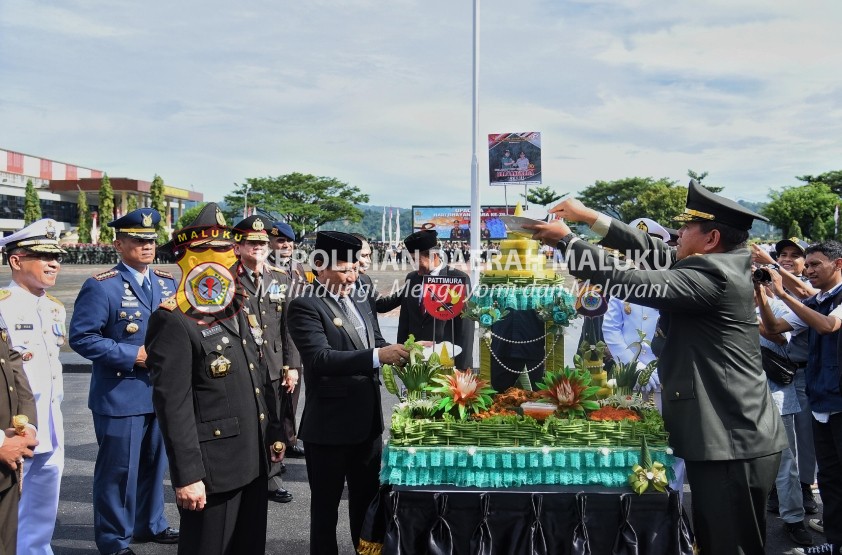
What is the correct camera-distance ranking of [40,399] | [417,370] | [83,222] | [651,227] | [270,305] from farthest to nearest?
[83,222] < [651,227] < [270,305] < [40,399] < [417,370]

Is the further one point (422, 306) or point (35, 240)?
point (422, 306)

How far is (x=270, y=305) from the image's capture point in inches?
220

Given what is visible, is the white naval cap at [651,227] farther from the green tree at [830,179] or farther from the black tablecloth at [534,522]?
the green tree at [830,179]

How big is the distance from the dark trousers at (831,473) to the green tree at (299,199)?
2436 inches

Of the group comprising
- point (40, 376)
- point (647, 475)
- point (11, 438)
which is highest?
point (40, 376)

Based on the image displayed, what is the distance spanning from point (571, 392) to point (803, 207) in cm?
6420

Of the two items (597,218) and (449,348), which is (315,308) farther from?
(597,218)

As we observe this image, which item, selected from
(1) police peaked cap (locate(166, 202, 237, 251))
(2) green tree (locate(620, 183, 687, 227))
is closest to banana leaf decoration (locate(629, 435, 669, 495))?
(1) police peaked cap (locate(166, 202, 237, 251))

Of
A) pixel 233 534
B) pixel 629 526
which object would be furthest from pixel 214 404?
pixel 629 526

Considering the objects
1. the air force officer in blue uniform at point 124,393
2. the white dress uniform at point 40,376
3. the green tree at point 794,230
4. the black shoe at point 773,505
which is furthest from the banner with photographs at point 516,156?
the green tree at point 794,230

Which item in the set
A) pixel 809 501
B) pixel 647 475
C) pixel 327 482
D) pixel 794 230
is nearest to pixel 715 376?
pixel 647 475

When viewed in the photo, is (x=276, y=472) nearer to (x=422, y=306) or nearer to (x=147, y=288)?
(x=147, y=288)

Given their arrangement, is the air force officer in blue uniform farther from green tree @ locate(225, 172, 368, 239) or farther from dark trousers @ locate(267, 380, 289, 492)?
green tree @ locate(225, 172, 368, 239)

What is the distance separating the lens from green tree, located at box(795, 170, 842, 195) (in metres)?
64.1
